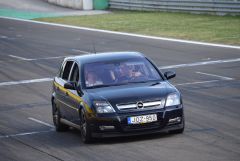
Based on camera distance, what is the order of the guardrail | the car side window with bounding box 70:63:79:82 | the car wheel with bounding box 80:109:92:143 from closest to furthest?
the car wheel with bounding box 80:109:92:143 < the car side window with bounding box 70:63:79:82 < the guardrail

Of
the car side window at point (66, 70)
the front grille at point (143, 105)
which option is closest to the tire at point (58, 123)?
the car side window at point (66, 70)

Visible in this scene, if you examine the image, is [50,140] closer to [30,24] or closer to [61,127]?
[61,127]

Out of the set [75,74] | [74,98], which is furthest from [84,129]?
[75,74]

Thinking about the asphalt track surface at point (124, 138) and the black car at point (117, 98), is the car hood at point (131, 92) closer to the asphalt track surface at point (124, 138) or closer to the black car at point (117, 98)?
the black car at point (117, 98)

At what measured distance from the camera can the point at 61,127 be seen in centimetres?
1667

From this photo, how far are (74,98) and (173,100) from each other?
1.89m

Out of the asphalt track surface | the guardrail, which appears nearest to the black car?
the asphalt track surface

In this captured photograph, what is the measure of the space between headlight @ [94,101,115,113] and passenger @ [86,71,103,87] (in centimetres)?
98

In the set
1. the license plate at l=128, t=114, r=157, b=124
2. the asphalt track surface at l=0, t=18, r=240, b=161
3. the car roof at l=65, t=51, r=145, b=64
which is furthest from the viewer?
the car roof at l=65, t=51, r=145, b=64

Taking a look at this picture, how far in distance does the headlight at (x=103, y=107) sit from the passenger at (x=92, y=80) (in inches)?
38.8

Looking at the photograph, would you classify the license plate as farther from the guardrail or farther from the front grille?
the guardrail

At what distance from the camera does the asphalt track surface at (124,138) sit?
532 inches

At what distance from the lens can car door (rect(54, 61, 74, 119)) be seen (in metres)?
16.2

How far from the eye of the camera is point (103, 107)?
14445 millimetres
